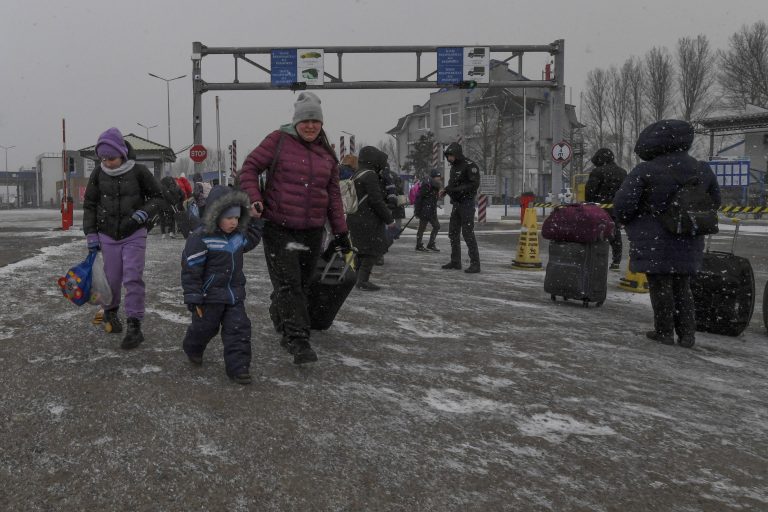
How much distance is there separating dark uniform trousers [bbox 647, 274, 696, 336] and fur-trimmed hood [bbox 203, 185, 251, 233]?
3.33 metres

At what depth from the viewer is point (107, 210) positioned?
479cm

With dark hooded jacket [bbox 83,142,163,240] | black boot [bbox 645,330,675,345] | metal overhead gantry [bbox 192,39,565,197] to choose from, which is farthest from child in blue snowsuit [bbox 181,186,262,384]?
metal overhead gantry [bbox 192,39,565,197]

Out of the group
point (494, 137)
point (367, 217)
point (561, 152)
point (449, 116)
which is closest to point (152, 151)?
point (561, 152)

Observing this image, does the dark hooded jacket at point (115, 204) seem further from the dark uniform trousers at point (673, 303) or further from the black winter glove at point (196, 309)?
the dark uniform trousers at point (673, 303)

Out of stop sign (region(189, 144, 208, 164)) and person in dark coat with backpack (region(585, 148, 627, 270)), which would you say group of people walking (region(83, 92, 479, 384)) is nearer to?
person in dark coat with backpack (region(585, 148, 627, 270))

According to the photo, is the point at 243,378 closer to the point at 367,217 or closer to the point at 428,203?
the point at 367,217

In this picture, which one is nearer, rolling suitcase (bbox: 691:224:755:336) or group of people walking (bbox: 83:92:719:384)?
group of people walking (bbox: 83:92:719:384)

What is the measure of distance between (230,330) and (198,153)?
2003 centimetres

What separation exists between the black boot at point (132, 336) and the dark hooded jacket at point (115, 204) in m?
0.65

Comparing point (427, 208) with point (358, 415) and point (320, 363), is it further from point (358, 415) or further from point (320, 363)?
point (358, 415)

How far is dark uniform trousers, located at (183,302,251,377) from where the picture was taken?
3.86m

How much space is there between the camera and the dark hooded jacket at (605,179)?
8922 millimetres

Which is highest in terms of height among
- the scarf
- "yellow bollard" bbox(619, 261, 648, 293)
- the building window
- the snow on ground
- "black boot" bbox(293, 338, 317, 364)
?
the building window

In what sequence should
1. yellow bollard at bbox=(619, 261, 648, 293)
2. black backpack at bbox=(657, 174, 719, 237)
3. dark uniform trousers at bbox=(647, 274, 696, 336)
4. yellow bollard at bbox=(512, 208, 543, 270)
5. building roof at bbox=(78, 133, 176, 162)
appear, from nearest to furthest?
black backpack at bbox=(657, 174, 719, 237) → dark uniform trousers at bbox=(647, 274, 696, 336) → yellow bollard at bbox=(619, 261, 648, 293) → yellow bollard at bbox=(512, 208, 543, 270) → building roof at bbox=(78, 133, 176, 162)
